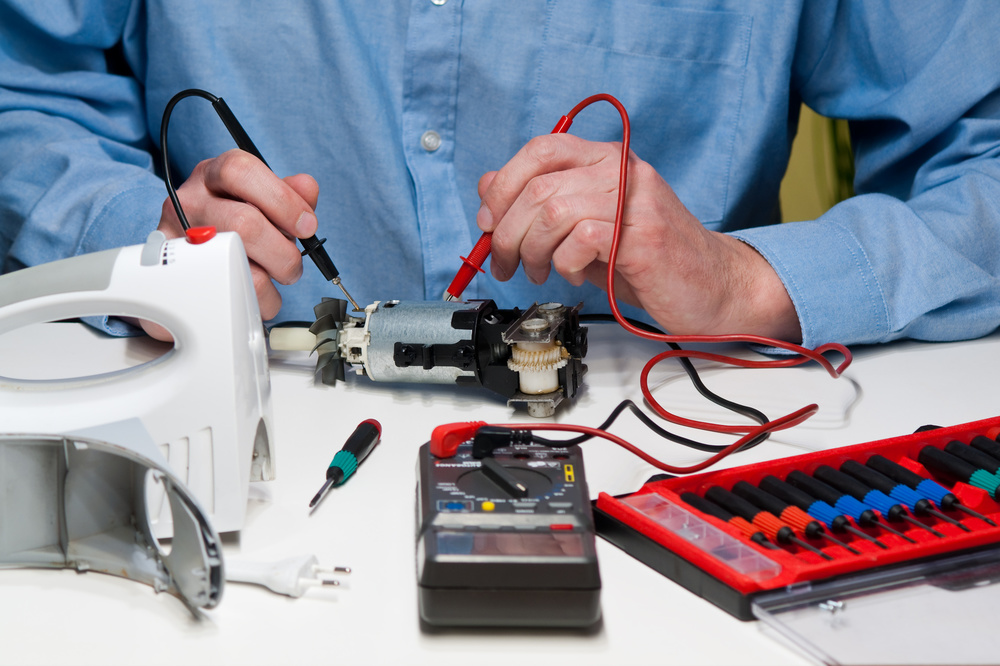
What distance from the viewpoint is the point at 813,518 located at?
45 cm

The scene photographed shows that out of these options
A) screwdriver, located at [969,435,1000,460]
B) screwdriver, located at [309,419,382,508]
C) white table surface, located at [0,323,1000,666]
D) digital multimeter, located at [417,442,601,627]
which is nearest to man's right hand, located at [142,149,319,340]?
white table surface, located at [0,323,1000,666]

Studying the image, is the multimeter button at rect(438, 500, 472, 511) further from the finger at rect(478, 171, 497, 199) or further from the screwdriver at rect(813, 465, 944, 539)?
the finger at rect(478, 171, 497, 199)

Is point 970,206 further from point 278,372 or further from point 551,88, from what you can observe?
point 278,372

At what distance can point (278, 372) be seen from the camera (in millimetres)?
773

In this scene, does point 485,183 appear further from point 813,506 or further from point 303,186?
point 813,506

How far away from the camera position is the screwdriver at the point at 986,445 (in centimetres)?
52

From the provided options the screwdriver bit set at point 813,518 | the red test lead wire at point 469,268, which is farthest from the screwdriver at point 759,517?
the red test lead wire at point 469,268

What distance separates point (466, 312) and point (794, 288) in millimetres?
343

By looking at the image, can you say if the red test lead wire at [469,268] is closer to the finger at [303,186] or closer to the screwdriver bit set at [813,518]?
the finger at [303,186]

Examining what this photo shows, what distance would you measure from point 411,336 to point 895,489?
0.40 m

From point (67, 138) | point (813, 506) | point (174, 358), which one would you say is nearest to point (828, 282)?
point (813, 506)

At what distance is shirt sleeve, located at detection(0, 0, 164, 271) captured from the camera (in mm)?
888

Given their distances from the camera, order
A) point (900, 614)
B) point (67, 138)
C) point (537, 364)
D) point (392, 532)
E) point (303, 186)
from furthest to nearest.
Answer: point (67, 138), point (303, 186), point (537, 364), point (392, 532), point (900, 614)

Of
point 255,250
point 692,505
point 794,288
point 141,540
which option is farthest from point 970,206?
point 141,540
